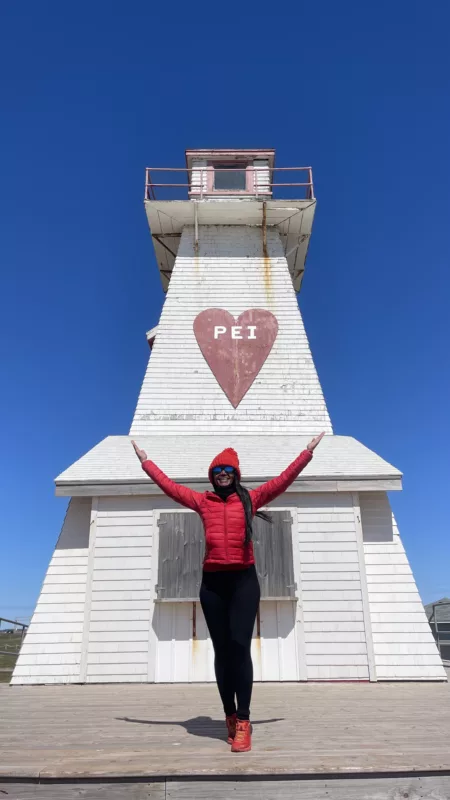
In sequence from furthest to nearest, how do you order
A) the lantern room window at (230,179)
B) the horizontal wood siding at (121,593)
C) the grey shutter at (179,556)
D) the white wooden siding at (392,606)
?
the lantern room window at (230,179) → the grey shutter at (179,556) → the white wooden siding at (392,606) → the horizontal wood siding at (121,593)

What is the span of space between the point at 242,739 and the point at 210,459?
214 inches

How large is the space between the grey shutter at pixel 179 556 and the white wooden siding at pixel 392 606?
2.55m

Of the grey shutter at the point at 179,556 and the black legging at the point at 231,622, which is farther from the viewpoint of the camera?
the grey shutter at the point at 179,556

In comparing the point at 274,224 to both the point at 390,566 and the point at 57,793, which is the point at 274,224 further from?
the point at 57,793

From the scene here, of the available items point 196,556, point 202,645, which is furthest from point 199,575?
point 202,645

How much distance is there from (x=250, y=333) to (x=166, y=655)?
636cm

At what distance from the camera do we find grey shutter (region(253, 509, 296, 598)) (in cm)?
729

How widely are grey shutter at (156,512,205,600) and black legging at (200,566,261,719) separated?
390cm

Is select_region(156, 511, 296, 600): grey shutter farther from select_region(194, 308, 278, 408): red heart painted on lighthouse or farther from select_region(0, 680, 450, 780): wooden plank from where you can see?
select_region(194, 308, 278, 408): red heart painted on lighthouse

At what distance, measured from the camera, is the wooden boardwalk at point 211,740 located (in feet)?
8.21

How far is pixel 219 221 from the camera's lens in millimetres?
12508

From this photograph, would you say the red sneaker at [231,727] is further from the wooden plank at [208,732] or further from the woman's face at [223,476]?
the woman's face at [223,476]

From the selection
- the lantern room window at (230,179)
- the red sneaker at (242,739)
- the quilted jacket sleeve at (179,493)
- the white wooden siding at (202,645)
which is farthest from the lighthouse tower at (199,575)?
the lantern room window at (230,179)

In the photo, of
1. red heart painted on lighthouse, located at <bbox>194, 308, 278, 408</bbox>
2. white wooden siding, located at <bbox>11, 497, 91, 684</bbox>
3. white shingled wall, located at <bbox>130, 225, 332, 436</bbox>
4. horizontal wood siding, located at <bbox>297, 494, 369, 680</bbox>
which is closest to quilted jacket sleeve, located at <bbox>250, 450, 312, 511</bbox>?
horizontal wood siding, located at <bbox>297, 494, 369, 680</bbox>
